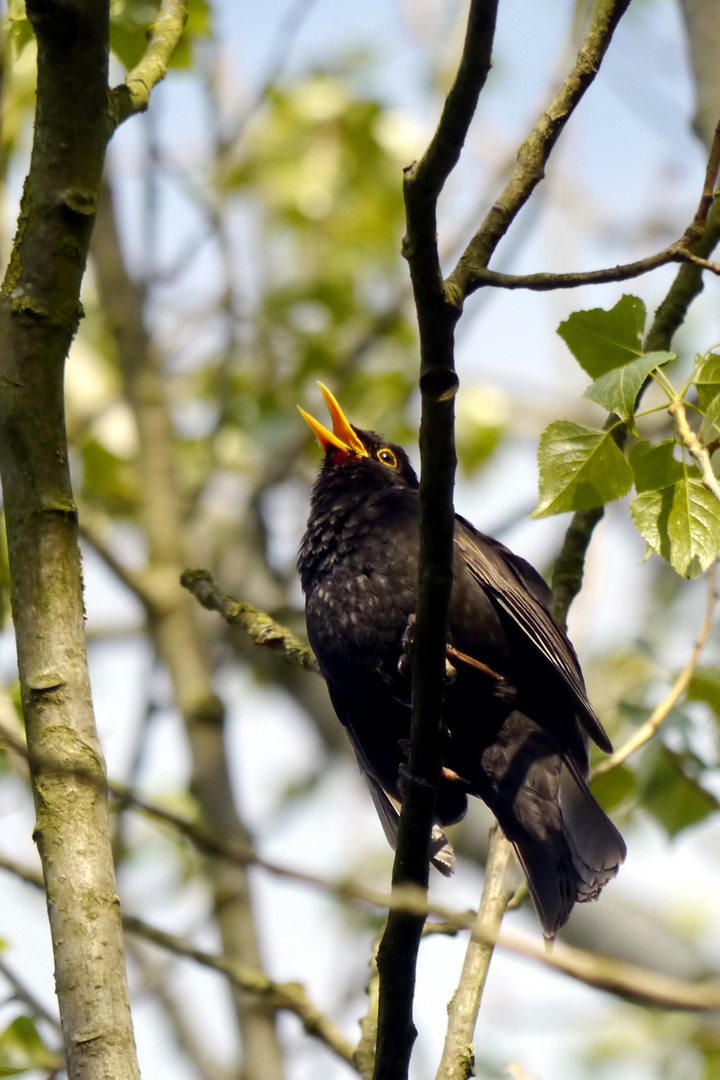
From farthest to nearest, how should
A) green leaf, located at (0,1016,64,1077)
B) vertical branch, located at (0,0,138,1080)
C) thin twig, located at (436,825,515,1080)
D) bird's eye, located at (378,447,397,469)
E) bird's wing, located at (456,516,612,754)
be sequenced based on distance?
bird's eye, located at (378,447,397,469) → bird's wing, located at (456,516,612,754) → green leaf, located at (0,1016,64,1077) → thin twig, located at (436,825,515,1080) → vertical branch, located at (0,0,138,1080)

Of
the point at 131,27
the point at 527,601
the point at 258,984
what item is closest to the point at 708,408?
the point at 527,601

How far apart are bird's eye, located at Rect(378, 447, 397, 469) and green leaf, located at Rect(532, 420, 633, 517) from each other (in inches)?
80.1

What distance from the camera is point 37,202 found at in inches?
98.0

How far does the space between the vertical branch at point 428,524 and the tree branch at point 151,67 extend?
0.95 meters

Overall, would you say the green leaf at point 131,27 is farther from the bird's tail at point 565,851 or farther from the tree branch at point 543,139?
the bird's tail at point 565,851

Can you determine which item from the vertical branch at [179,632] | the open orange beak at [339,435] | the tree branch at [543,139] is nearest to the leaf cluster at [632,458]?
the tree branch at [543,139]

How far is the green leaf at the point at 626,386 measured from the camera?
238cm

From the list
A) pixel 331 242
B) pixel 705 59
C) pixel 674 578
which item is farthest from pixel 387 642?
pixel 674 578

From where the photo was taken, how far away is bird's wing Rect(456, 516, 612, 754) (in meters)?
3.46

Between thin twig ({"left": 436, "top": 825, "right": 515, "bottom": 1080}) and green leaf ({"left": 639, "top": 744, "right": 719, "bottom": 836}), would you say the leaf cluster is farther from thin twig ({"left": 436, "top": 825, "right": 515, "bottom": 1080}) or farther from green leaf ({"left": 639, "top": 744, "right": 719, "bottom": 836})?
green leaf ({"left": 639, "top": 744, "right": 719, "bottom": 836})

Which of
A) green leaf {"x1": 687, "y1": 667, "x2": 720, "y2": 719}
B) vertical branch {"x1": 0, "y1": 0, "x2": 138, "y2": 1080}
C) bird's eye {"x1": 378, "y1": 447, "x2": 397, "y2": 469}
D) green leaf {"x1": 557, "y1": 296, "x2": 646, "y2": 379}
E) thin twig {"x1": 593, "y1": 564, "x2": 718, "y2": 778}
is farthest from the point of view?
bird's eye {"x1": 378, "y1": 447, "x2": 397, "y2": 469}

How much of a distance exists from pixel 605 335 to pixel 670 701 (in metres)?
1.42

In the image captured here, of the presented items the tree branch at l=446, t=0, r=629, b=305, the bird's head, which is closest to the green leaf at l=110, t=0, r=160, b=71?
the tree branch at l=446, t=0, r=629, b=305

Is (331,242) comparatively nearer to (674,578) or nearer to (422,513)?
(674,578)
